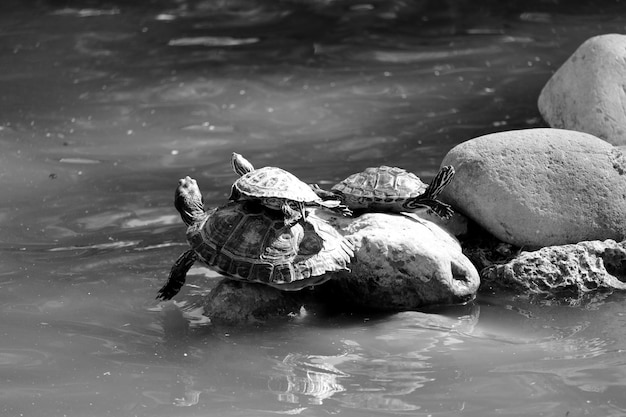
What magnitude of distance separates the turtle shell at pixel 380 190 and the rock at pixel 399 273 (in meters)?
0.16

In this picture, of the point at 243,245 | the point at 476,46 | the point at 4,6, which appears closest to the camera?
the point at 243,245

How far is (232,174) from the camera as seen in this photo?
22.9 ft

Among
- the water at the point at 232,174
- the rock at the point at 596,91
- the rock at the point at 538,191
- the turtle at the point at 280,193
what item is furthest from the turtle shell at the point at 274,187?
the rock at the point at 596,91

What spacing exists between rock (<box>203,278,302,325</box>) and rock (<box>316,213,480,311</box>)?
1.08 feet

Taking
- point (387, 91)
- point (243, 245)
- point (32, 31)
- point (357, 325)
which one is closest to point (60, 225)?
point (243, 245)

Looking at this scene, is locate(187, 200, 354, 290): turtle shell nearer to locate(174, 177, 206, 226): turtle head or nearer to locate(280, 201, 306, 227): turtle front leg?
locate(280, 201, 306, 227): turtle front leg

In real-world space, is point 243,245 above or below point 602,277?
above

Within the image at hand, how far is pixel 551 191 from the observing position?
17.5 ft

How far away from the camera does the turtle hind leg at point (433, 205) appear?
204 inches

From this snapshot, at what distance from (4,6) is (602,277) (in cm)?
814

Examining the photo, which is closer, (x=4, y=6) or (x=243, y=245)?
(x=243, y=245)

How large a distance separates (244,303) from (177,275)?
37cm

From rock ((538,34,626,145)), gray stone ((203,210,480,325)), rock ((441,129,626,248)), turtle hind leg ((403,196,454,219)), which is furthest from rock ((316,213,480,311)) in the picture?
rock ((538,34,626,145))

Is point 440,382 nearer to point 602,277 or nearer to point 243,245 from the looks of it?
point 243,245
